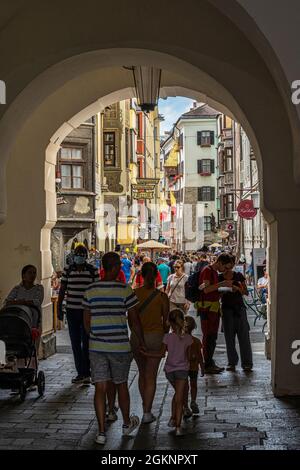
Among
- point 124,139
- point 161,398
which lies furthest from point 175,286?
point 124,139

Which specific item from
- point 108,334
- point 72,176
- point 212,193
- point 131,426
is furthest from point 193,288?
point 212,193

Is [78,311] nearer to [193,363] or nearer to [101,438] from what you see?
[193,363]

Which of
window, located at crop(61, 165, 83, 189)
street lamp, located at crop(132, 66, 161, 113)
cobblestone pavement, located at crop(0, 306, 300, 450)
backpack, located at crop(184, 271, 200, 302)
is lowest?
cobblestone pavement, located at crop(0, 306, 300, 450)

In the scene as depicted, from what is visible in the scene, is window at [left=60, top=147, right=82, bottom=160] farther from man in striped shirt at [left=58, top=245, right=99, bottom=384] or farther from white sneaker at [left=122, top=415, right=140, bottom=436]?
white sneaker at [left=122, top=415, right=140, bottom=436]

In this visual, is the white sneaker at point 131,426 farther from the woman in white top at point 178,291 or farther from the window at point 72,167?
the window at point 72,167

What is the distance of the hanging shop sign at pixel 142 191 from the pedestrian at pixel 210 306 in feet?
112

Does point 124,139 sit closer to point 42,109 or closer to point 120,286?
point 42,109

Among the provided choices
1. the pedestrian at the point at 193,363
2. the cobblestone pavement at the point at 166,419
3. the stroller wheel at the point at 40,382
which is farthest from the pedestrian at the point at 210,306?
the pedestrian at the point at 193,363

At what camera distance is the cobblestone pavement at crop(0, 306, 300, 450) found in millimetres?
7703

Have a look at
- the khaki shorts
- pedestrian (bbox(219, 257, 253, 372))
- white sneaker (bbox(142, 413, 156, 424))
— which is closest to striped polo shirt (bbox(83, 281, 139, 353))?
the khaki shorts

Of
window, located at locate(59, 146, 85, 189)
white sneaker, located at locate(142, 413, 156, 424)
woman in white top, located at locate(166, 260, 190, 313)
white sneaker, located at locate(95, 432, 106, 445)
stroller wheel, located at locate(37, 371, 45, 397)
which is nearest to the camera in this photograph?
white sneaker, located at locate(95, 432, 106, 445)

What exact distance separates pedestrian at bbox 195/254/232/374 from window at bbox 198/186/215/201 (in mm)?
71638

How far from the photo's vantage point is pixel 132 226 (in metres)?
49.3
